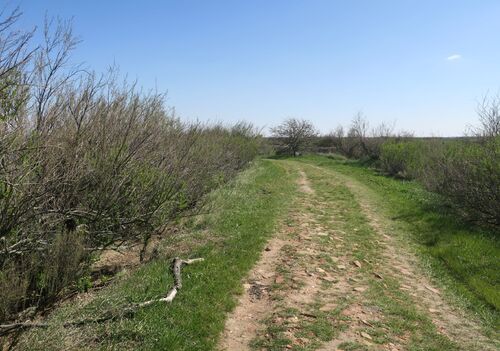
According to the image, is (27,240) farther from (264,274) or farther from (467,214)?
(467,214)

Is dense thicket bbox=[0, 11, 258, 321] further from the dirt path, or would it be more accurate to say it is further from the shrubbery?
the shrubbery

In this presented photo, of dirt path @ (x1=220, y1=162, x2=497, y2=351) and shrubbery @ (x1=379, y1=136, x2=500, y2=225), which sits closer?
dirt path @ (x1=220, y1=162, x2=497, y2=351)

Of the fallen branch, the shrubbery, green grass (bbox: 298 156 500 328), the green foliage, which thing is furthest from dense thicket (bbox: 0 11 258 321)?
the green foliage

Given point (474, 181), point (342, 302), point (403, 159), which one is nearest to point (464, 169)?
point (474, 181)

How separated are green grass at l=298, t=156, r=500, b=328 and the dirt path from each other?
0.38 meters

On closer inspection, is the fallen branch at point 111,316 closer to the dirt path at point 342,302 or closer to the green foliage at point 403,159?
the dirt path at point 342,302

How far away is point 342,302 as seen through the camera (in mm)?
5445

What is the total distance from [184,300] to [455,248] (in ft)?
18.8

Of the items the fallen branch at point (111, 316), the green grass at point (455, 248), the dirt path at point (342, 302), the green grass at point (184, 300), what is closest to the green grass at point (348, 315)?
the dirt path at point (342, 302)

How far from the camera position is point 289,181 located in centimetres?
1812

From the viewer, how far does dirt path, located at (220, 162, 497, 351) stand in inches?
176

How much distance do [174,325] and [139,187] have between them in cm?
289

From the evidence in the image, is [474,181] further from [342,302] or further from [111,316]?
[111,316]

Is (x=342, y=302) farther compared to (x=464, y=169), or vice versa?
(x=464, y=169)
